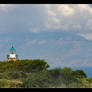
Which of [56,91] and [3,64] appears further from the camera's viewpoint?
[3,64]

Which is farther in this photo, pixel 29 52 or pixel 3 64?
pixel 3 64

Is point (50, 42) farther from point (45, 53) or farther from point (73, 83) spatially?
point (73, 83)

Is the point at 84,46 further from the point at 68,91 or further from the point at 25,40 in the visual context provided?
the point at 68,91

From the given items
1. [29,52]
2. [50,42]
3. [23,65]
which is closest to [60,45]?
[50,42]

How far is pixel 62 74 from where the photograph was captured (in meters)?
4.70

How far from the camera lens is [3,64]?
7.87 m

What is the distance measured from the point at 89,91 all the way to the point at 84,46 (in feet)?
14.0

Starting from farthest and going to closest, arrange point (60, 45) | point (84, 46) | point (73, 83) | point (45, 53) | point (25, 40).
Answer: point (25, 40), point (60, 45), point (84, 46), point (45, 53), point (73, 83)

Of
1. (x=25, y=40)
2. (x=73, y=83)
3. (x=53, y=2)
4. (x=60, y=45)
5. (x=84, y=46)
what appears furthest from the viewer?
(x=25, y=40)

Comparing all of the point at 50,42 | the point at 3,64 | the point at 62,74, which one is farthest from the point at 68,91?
the point at 3,64

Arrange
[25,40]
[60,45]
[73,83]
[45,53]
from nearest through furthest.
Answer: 1. [73,83]
2. [45,53]
3. [60,45]
4. [25,40]

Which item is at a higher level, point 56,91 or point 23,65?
point 23,65

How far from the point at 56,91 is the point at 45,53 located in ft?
11.8

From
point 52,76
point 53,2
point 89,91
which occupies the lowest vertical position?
point 89,91
